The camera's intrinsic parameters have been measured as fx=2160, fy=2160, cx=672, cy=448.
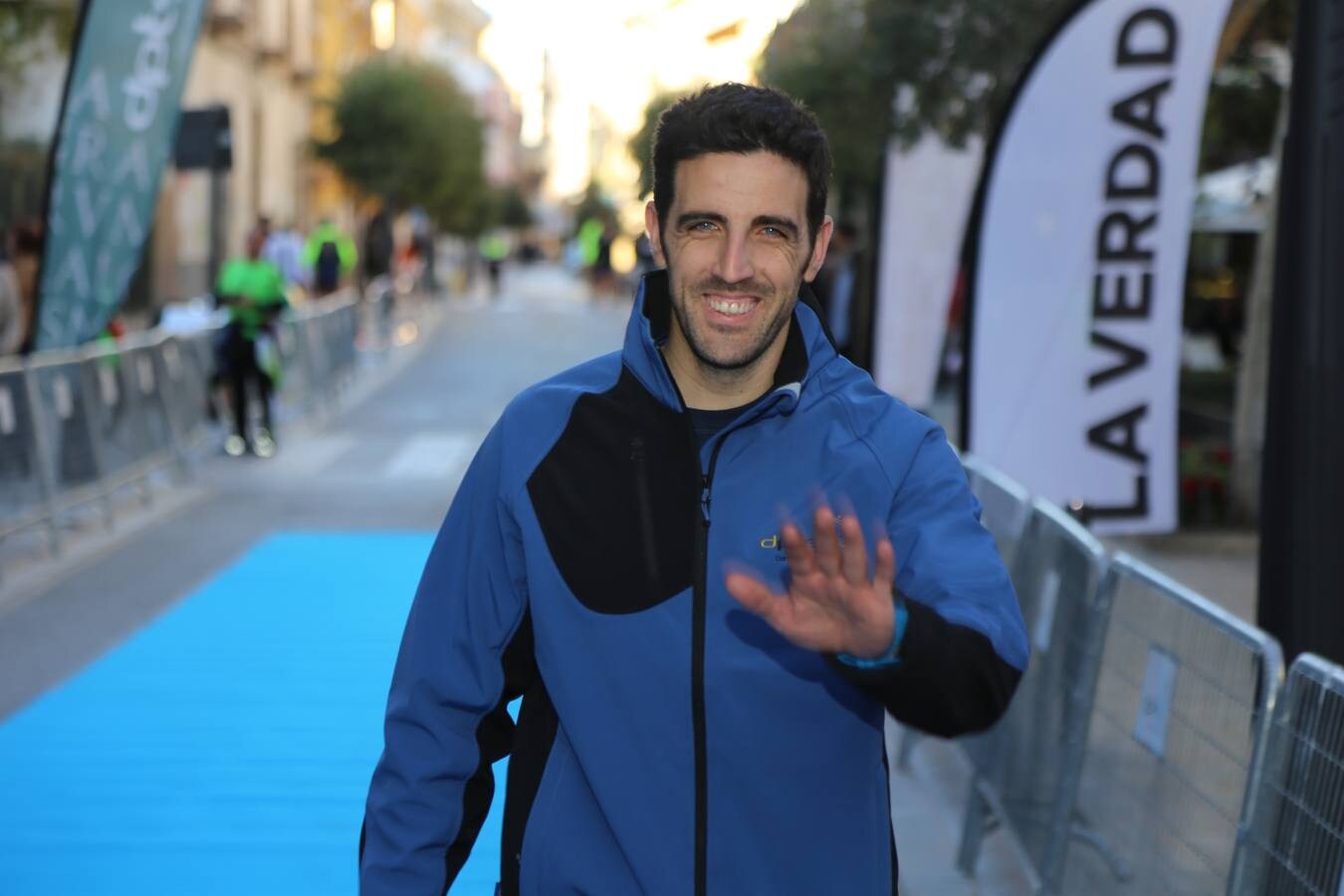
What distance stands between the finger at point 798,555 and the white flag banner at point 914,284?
1355 centimetres

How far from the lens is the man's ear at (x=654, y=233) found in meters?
2.91

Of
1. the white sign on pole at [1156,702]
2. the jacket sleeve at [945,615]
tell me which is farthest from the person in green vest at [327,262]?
the jacket sleeve at [945,615]

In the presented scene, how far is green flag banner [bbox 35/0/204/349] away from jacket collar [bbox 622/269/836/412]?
10.1 metres

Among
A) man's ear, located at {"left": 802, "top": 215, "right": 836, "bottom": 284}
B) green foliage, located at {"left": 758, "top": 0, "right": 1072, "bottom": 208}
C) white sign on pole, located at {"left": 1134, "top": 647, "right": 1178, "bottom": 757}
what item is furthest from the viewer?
green foliage, located at {"left": 758, "top": 0, "right": 1072, "bottom": 208}

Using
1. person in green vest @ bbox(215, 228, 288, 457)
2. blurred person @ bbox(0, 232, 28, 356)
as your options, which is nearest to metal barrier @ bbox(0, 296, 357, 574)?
person in green vest @ bbox(215, 228, 288, 457)

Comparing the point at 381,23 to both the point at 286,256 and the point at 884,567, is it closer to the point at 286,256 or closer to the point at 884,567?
the point at 286,256

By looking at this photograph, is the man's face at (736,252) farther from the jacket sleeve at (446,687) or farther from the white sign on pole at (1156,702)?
the white sign on pole at (1156,702)

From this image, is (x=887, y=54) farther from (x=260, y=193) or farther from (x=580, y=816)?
(x=260, y=193)

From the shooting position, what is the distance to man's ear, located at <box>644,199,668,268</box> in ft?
9.55

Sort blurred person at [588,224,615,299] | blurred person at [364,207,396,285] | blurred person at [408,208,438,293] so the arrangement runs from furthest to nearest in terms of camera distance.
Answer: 1. blurred person at [588,224,615,299]
2. blurred person at [408,208,438,293]
3. blurred person at [364,207,396,285]

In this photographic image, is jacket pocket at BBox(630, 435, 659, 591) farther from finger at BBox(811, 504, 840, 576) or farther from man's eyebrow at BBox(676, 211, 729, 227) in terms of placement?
finger at BBox(811, 504, 840, 576)

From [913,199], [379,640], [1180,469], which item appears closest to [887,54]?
[913,199]

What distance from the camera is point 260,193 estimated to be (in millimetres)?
43812

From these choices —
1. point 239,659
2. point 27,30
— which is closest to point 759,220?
point 239,659
